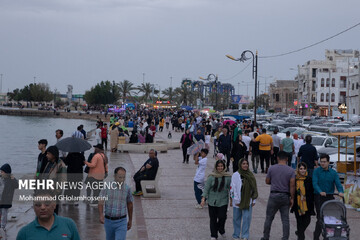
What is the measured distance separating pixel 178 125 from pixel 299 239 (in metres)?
36.1

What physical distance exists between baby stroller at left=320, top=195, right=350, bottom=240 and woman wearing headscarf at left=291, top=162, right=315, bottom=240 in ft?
2.71

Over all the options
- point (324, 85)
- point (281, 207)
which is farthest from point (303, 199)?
point (324, 85)

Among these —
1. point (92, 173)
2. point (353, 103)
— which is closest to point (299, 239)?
point (92, 173)

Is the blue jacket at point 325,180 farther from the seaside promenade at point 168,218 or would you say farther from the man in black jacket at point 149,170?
the man in black jacket at point 149,170

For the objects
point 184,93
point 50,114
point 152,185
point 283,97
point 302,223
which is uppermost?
point 184,93

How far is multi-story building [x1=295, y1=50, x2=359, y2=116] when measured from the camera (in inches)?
3469

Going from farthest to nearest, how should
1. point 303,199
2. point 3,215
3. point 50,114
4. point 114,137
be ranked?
1. point 50,114
2. point 114,137
3. point 3,215
4. point 303,199

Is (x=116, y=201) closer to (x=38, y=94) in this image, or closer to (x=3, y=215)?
(x=3, y=215)

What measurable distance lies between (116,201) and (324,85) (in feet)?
296

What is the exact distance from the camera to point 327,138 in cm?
2227

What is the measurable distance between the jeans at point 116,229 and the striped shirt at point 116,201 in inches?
3.9

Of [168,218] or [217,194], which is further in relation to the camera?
[168,218]

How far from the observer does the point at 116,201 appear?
693 cm

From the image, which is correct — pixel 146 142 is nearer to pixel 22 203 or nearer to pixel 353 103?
pixel 22 203
